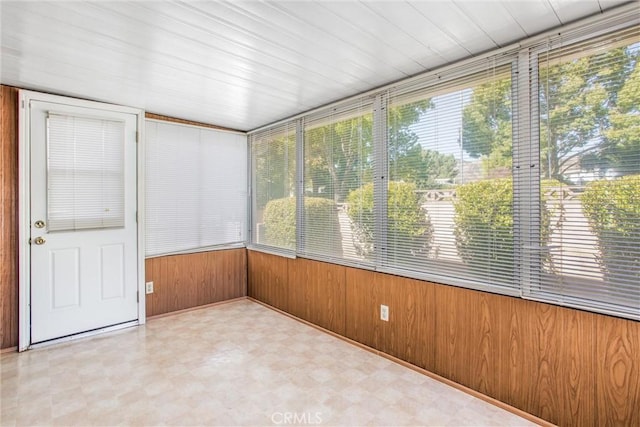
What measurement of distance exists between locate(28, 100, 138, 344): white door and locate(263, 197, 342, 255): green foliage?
1431 mm

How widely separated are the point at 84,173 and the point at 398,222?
2.88 meters

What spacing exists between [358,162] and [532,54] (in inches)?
55.0

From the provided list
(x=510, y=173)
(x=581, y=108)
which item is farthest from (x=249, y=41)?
(x=581, y=108)

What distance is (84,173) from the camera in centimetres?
310

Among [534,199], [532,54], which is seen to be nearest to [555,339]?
[534,199]

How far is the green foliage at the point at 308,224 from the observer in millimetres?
3137

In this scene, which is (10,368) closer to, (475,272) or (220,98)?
(220,98)

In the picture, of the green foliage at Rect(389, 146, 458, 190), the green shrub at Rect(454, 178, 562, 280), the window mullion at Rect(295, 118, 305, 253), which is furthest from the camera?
the window mullion at Rect(295, 118, 305, 253)

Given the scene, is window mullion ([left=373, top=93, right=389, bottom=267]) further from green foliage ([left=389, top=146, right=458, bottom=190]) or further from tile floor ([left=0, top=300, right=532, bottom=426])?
tile floor ([left=0, top=300, right=532, bottom=426])

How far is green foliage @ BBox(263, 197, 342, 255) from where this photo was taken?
10.3 feet

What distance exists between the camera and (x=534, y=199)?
1882 mm

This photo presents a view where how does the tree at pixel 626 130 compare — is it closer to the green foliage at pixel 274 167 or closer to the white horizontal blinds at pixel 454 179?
the white horizontal blinds at pixel 454 179
